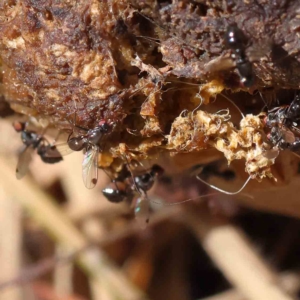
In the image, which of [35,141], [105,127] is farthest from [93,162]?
[35,141]

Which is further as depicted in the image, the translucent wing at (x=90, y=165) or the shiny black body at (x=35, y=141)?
the shiny black body at (x=35, y=141)

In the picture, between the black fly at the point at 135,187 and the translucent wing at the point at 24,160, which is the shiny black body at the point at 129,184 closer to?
the black fly at the point at 135,187

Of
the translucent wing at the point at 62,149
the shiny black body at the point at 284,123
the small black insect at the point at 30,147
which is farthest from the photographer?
the small black insect at the point at 30,147

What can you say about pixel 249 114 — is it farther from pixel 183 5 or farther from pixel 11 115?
pixel 11 115

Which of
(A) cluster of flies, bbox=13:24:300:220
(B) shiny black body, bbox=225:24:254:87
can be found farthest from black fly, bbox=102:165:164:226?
(B) shiny black body, bbox=225:24:254:87

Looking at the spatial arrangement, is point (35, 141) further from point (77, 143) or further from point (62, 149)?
point (77, 143)

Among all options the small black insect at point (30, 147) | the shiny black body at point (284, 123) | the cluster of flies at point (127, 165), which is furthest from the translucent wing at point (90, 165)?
the shiny black body at point (284, 123)

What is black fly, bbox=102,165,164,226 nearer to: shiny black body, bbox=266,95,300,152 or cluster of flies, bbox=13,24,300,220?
cluster of flies, bbox=13,24,300,220
